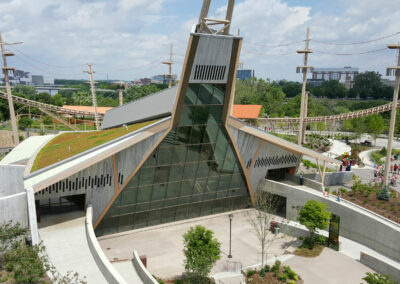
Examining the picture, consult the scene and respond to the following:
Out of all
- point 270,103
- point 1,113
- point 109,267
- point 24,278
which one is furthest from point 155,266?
point 270,103

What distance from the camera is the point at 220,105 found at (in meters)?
26.7

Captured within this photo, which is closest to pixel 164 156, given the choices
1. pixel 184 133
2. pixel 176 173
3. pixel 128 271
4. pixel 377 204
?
pixel 176 173

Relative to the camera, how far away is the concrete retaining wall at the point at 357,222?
24812mm

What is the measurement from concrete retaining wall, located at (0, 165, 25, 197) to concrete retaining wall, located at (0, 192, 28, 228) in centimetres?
1038

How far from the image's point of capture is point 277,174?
36.3 meters

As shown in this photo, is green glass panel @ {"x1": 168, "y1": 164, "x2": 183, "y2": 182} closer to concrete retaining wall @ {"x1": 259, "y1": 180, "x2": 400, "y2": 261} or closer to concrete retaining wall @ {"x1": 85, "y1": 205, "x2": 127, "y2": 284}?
concrete retaining wall @ {"x1": 85, "y1": 205, "x2": 127, "y2": 284}

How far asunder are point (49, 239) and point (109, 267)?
253 inches

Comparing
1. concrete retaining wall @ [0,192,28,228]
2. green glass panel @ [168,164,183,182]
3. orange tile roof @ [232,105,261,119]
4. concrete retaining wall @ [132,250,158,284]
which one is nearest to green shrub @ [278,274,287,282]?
concrete retaining wall @ [132,250,158,284]

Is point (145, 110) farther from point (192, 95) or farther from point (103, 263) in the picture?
point (103, 263)

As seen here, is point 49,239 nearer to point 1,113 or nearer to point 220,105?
point 220,105

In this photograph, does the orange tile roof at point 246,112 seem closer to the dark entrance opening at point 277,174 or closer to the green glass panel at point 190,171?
the dark entrance opening at point 277,174

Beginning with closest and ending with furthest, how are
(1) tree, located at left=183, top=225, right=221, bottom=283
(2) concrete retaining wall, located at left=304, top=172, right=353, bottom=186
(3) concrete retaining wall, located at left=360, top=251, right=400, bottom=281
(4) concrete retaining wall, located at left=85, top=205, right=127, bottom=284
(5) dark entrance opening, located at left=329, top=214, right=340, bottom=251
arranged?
1. (4) concrete retaining wall, located at left=85, top=205, right=127, bottom=284
2. (1) tree, located at left=183, top=225, right=221, bottom=283
3. (3) concrete retaining wall, located at left=360, top=251, right=400, bottom=281
4. (5) dark entrance opening, located at left=329, top=214, right=340, bottom=251
5. (2) concrete retaining wall, located at left=304, top=172, right=353, bottom=186

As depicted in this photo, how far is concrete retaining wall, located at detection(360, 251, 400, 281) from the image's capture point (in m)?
21.9

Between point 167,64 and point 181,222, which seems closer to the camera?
point 181,222
